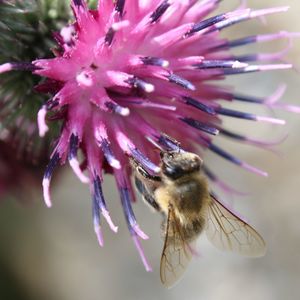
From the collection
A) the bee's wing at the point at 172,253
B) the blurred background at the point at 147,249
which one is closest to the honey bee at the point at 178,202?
the bee's wing at the point at 172,253

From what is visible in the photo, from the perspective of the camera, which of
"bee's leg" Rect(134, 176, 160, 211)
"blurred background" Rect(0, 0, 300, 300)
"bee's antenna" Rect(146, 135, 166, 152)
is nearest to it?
"bee's antenna" Rect(146, 135, 166, 152)

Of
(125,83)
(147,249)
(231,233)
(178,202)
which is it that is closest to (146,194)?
(178,202)

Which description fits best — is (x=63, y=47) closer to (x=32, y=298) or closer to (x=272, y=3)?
(x=32, y=298)

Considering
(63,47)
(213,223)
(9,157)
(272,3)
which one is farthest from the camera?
(272,3)

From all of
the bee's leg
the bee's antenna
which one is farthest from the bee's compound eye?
the bee's leg

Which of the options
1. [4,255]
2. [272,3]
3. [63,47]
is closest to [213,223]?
[63,47]

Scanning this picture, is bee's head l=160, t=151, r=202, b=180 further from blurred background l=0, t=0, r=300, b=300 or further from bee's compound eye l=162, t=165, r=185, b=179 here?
blurred background l=0, t=0, r=300, b=300
